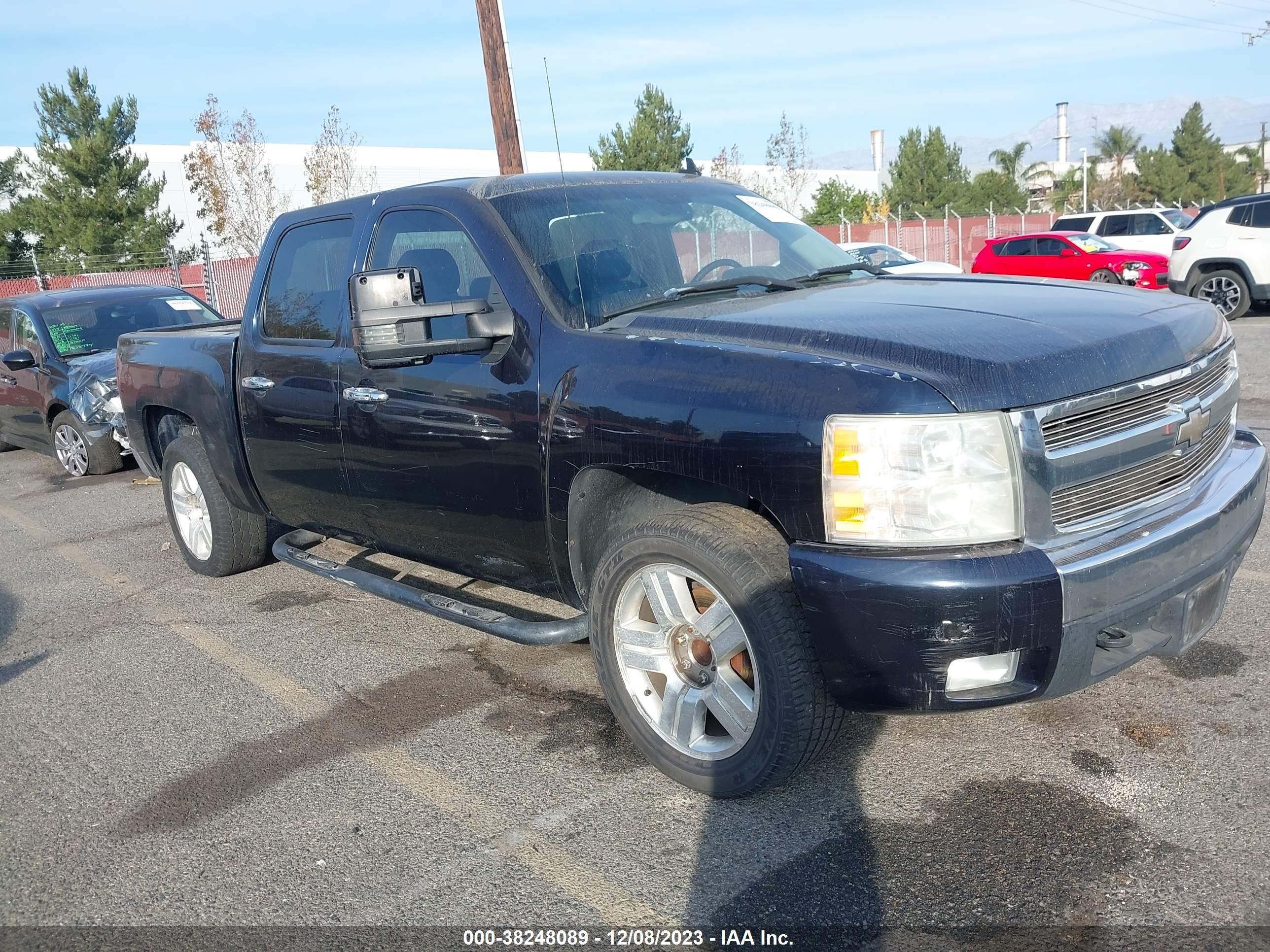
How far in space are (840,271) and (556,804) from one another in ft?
7.51

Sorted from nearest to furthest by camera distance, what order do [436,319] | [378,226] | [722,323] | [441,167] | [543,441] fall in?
[722,323], [543,441], [436,319], [378,226], [441,167]

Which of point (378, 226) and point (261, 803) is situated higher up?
point (378, 226)

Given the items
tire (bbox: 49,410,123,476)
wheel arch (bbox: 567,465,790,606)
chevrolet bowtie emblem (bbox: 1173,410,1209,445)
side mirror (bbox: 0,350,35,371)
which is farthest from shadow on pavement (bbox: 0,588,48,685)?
chevrolet bowtie emblem (bbox: 1173,410,1209,445)

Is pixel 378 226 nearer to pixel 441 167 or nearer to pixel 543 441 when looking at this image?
pixel 543 441

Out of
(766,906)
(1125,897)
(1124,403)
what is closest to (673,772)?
(766,906)

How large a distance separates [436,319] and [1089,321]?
2177 mm

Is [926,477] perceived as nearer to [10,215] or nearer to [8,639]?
[8,639]

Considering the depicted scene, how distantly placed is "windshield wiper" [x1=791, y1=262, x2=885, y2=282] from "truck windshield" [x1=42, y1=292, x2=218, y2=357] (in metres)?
7.22

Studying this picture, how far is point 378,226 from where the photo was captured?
4.46m

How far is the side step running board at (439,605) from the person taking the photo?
3.73 metres

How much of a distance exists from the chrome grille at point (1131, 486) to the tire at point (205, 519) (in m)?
4.12

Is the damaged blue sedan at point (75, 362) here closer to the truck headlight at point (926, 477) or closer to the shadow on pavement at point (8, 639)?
the shadow on pavement at point (8, 639)

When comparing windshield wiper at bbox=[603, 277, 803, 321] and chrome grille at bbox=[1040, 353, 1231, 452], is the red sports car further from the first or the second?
chrome grille at bbox=[1040, 353, 1231, 452]

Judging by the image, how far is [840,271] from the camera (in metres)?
4.33
